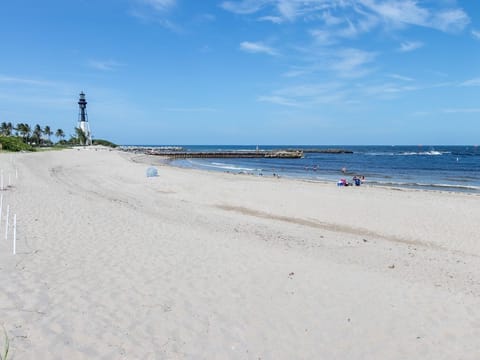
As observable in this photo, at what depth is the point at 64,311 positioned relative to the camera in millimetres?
5078

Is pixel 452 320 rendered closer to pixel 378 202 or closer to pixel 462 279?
pixel 462 279

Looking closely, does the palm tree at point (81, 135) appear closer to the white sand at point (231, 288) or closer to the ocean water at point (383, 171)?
the ocean water at point (383, 171)

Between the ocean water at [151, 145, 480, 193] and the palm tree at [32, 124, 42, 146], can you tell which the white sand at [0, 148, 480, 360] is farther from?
the palm tree at [32, 124, 42, 146]

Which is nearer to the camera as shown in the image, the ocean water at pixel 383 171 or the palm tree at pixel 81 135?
the ocean water at pixel 383 171

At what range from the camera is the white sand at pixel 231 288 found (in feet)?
15.4

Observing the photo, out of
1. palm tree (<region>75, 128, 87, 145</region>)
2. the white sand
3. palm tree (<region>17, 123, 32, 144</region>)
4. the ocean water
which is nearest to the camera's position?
the white sand

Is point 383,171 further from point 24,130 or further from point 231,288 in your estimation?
point 24,130

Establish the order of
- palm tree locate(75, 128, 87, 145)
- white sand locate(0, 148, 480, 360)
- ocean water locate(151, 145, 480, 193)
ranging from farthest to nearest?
palm tree locate(75, 128, 87, 145)
ocean water locate(151, 145, 480, 193)
white sand locate(0, 148, 480, 360)

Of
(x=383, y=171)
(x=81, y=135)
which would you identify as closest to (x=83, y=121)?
(x=81, y=135)

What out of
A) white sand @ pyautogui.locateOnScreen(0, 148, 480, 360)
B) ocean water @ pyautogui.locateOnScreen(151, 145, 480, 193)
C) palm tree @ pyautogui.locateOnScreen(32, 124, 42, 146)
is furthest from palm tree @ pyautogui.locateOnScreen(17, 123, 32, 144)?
white sand @ pyautogui.locateOnScreen(0, 148, 480, 360)

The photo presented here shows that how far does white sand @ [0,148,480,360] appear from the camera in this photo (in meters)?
4.70

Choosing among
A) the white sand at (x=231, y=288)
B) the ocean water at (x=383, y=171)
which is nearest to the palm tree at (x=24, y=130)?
the ocean water at (x=383, y=171)

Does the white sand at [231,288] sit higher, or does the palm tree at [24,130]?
the palm tree at [24,130]

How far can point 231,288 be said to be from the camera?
256 inches
